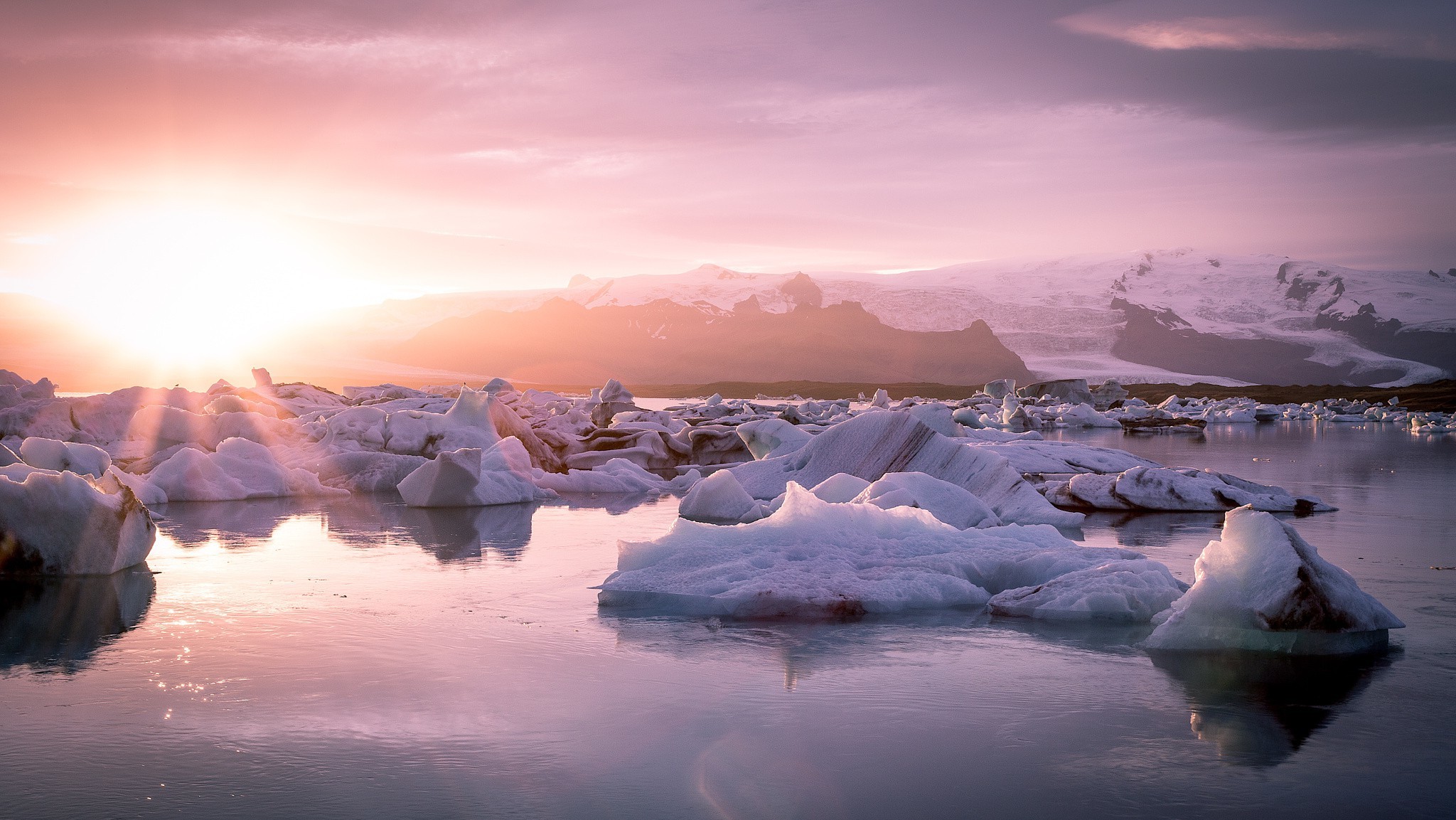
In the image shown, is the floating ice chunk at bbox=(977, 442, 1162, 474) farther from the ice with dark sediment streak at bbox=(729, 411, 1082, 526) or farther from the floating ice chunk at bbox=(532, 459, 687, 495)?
the floating ice chunk at bbox=(532, 459, 687, 495)

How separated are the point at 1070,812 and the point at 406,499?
10145mm

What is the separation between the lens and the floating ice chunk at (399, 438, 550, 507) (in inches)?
472

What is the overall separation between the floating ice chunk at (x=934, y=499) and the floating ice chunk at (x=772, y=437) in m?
4.72

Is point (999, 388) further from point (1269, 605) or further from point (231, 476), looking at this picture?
point (1269, 605)

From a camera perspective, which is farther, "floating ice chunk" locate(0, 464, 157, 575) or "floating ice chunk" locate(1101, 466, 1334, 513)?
"floating ice chunk" locate(1101, 466, 1334, 513)

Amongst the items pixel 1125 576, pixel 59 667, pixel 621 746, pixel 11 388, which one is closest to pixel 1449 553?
pixel 1125 576

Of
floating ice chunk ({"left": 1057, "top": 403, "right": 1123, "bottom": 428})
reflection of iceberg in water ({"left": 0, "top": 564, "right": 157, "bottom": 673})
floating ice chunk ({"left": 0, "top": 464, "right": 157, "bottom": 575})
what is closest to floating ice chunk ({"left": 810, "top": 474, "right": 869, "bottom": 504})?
reflection of iceberg in water ({"left": 0, "top": 564, "right": 157, "bottom": 673})

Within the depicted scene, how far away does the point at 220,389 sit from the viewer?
24891mm

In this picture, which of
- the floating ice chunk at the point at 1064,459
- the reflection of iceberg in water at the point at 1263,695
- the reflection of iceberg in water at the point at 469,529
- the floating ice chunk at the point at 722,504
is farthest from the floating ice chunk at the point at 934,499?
the floating ice chunk at the point at 1064,459

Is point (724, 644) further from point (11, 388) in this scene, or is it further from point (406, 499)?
point (11, 388)

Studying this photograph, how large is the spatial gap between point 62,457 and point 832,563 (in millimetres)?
8547

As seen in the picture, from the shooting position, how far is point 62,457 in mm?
10984

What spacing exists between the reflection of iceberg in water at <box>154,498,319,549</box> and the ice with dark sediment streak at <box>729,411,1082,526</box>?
5.20 m

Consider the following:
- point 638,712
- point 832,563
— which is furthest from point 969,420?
point 638,712
